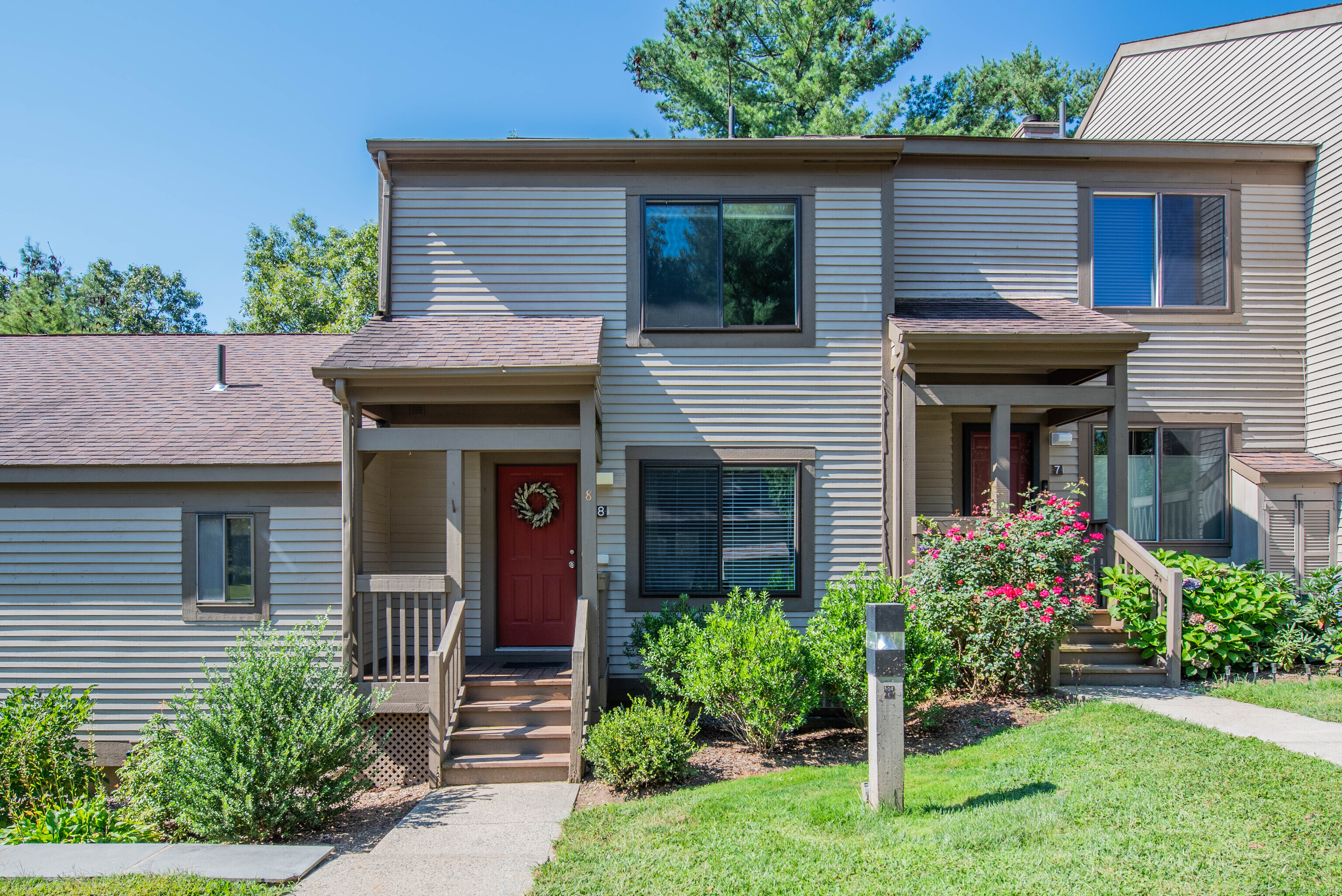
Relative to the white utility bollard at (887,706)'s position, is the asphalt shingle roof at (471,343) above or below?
above

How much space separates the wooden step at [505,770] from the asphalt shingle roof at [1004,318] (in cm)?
512

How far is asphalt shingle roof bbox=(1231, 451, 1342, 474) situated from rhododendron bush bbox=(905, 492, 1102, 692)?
3.63 meters

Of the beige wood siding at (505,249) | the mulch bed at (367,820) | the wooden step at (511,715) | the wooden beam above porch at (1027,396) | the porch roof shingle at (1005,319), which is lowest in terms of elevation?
the mulch bed at (367,820)

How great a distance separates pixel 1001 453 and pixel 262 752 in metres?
6.77

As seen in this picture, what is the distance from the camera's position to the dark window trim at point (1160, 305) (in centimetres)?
931

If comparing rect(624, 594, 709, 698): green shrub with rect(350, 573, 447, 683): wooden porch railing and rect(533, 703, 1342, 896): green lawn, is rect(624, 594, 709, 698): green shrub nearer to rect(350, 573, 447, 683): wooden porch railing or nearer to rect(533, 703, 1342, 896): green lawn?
rect(533, 703, 1342, 896): green lawn

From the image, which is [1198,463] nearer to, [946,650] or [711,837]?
[946,650]

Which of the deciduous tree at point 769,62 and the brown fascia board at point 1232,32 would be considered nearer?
the brown fascia board at point 1232,32

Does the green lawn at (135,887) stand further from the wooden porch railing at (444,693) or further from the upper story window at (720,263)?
the upper story window at (720,263)

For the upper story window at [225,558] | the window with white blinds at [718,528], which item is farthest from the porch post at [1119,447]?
the upper story window at [225,558]

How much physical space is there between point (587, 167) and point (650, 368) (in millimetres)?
2264

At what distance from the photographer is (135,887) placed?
429 cm

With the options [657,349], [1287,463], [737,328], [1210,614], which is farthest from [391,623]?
[1287,463]

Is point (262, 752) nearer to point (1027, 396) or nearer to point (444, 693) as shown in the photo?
point (444, 693)
